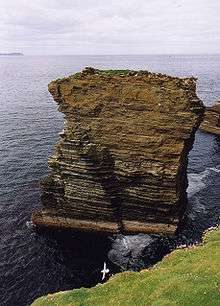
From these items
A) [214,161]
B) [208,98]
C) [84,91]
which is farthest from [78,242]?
[208,98]

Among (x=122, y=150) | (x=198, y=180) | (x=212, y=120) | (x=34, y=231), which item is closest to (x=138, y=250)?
(x=122, y=150)

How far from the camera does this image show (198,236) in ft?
159

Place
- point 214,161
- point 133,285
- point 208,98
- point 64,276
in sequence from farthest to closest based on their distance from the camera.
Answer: point 208,98
point 214,161
point 64,276
point 133,285

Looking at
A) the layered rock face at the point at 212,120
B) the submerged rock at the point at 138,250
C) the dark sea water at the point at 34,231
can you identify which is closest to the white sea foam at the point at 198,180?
the dark sea water at the point at 34,231

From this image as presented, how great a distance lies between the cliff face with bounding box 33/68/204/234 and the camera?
1788 inches

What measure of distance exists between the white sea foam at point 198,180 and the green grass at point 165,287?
29.6m

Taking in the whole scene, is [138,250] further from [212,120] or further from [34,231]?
[212,120]

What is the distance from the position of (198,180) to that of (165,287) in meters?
41.3

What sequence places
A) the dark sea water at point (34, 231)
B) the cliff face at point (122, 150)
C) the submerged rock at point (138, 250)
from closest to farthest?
the dark sea water at point (34, 231), the submerged rock at point (138, 250), the cliff face at point (122, 150)

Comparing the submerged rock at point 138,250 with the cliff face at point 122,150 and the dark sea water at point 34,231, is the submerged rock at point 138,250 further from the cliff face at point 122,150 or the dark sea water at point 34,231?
the cliff face at point 122,150

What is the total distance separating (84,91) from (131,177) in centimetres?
1148

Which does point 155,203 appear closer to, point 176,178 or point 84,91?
point 176,178

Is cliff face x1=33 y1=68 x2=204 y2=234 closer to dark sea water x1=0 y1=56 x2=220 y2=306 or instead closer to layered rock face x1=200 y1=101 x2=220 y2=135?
dark sea water x1=0 y1=56 x2=220 y2=306

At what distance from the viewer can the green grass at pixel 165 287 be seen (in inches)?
959
